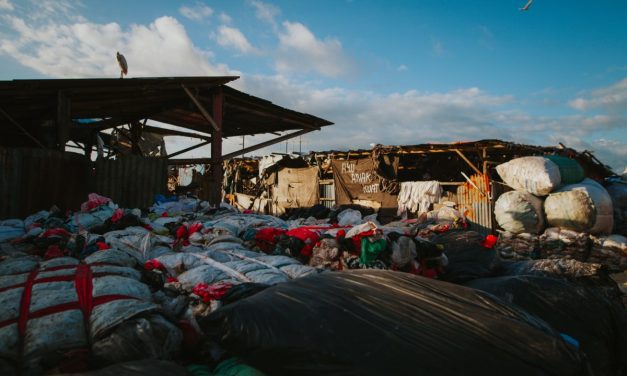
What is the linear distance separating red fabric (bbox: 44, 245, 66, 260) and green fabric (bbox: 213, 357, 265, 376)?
2326 millimetres

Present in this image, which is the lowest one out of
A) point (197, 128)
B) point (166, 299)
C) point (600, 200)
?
point (166, 299)

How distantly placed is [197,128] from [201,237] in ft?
20.8

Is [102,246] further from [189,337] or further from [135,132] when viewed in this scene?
[135,132]

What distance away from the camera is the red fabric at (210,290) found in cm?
266

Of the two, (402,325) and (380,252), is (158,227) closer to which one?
(380,252)

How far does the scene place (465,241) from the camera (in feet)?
14.1

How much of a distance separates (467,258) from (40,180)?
21.6ft

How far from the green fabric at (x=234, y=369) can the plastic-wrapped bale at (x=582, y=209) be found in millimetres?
8355

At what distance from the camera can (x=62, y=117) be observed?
6020 mm

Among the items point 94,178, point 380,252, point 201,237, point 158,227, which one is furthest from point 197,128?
point 380,252

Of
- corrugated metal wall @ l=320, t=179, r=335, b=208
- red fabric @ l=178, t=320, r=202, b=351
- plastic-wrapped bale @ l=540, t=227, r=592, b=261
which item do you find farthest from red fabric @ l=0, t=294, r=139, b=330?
corrugated metal wall @ l=320, t=179, r=335, b=208

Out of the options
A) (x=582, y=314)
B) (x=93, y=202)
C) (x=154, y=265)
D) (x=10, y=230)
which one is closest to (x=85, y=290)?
(x=154, y=265)

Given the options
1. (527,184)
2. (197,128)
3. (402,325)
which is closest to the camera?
(402,325)

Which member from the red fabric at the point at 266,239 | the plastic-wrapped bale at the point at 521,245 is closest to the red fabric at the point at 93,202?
the red fabric at the point at 266,239
